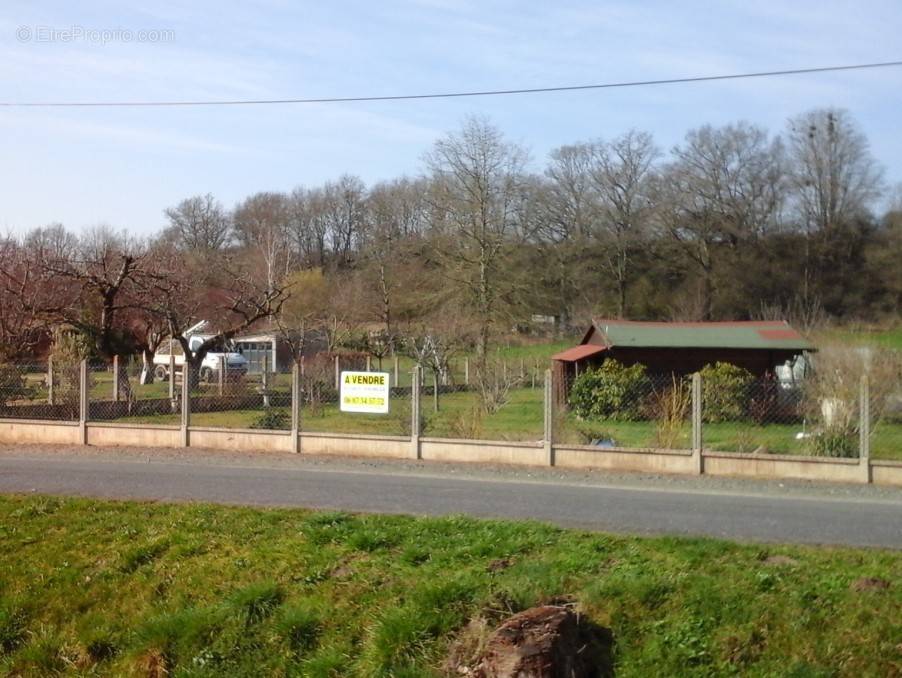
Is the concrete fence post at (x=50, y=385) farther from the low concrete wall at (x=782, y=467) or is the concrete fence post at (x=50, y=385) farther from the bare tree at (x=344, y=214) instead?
the bare tree at (x=344, y=214)

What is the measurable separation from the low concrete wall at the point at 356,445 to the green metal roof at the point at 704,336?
13.0 metres

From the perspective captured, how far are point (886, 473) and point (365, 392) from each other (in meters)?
9.14

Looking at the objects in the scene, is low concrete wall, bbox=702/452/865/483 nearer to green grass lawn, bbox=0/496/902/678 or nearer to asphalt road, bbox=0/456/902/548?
asphalt road, bbox=0/456/902/548

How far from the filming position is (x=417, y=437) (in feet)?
57.9

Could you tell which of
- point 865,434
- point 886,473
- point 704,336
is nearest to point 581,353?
point 704,336

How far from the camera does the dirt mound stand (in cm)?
629

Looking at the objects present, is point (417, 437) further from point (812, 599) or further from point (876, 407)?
point (812, 599)

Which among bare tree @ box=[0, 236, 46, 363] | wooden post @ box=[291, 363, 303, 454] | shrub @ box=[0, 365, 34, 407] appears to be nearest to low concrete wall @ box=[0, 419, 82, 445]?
shrub @ box=[0, 365, 34, 407]

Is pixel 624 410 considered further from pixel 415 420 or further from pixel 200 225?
pixel 200 225

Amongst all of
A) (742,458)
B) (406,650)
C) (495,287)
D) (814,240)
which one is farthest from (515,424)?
(814,240)

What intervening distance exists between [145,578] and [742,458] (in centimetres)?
1031

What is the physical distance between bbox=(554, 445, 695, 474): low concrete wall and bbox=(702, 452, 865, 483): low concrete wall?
0.39 metres

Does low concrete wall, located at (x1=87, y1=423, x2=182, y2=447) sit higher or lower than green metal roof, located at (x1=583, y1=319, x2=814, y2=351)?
lower

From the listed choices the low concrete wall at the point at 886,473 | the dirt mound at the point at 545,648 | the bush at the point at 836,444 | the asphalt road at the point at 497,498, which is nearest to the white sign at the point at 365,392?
the asphalt road at the point at 497,498
